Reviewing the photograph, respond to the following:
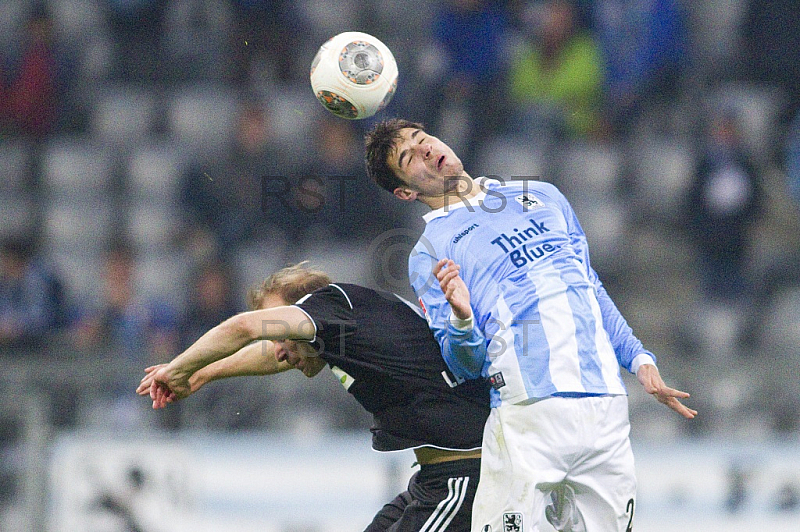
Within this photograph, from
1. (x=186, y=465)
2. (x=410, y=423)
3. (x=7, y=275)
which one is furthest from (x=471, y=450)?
(x=7, y=275)

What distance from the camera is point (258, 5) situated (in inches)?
385

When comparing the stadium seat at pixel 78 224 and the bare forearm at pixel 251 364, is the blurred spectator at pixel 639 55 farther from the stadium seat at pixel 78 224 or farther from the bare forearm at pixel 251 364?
the bare forearm at pixel 251 364

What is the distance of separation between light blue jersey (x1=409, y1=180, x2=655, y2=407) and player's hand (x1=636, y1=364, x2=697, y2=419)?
0.19 feet

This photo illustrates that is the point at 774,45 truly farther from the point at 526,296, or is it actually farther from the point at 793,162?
the point at 526,296

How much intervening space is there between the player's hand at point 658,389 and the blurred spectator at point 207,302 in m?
4.21

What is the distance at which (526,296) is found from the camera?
4.07m

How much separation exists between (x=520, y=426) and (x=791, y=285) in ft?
16.1

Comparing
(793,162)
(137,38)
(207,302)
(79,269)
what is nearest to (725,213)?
(793,162)

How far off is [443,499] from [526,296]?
86cm

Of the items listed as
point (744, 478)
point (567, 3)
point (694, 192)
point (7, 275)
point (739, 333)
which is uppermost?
point (567, 3)

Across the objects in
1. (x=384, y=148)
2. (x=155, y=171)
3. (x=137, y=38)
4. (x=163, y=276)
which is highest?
(x=137, y=38)

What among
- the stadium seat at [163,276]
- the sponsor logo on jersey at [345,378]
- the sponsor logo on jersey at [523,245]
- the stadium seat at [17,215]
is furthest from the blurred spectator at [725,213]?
the stadium seat at [17,215]

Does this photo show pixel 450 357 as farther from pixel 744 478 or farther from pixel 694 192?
pixel 694 192

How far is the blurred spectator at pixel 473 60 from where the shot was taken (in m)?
8.95
